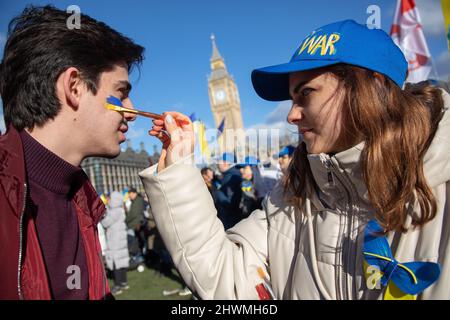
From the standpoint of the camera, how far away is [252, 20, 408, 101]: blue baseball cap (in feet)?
4.80

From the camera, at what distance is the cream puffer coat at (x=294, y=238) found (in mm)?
1396

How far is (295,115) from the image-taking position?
5.19 feet

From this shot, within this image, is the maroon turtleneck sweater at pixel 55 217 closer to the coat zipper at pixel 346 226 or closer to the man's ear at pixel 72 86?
the man's ear at pixel 72 86

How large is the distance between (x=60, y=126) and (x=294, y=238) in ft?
4.20

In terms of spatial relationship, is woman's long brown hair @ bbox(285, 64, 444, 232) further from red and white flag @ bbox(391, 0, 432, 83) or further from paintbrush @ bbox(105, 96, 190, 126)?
red and white flag @ bbox(391, 0, 432, 83)

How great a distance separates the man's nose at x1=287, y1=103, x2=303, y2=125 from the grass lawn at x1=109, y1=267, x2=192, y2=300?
5.38m

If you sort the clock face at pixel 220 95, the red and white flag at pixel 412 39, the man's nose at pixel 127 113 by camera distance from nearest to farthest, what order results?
the man's nose at pixel 127 113, the red and white flag at pixel 412 39, the clock face at pixel 220 95

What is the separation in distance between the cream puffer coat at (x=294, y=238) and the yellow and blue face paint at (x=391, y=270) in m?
0.06

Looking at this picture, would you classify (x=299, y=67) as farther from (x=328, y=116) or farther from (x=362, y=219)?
(x=362, y=219)

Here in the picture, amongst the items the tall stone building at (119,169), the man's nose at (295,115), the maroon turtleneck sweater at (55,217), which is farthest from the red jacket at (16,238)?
the tall stone building at (119,169)

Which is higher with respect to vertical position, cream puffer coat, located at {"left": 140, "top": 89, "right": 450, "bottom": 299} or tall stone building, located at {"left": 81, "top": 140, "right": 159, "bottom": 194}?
cream puffer coat, located at {"left": 140, "top": 89, "right": 450, "bottom": 299}

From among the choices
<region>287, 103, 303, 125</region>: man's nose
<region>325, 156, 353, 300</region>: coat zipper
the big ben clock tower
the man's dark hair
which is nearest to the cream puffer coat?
<region>325, 156, 353, 300</region>: coat zipper
